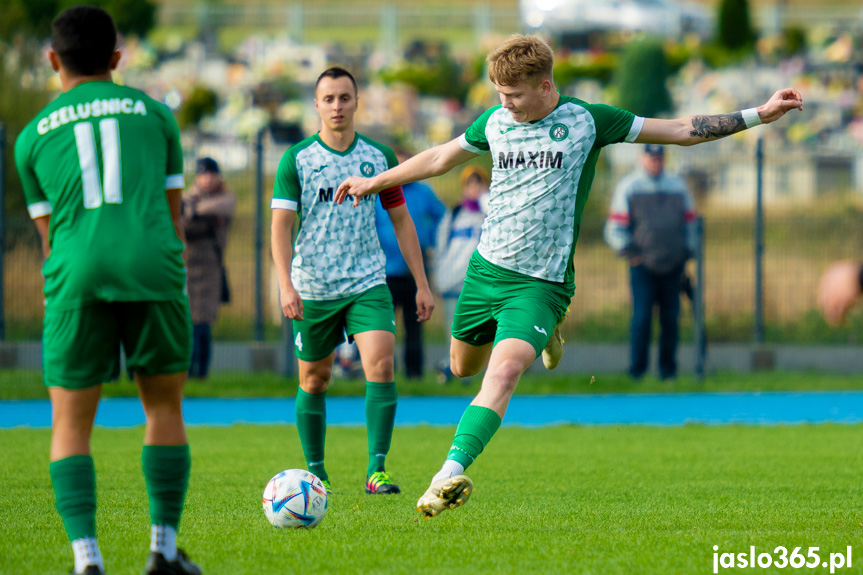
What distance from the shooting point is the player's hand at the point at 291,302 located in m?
6.30

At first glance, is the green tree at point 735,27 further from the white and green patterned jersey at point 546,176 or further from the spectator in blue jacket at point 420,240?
the white and green patterned jersey at point 546,176

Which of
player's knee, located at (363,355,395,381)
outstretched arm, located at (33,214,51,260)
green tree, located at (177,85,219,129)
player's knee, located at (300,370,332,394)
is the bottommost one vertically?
player's knee, located at (300,370,332,394)

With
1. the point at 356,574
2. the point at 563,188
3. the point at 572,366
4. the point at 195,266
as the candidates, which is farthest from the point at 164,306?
the point at 572,366

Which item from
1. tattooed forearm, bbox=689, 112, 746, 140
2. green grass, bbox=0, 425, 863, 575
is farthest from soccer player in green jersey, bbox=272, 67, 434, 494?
tattooed forearm, bbox=689, 112, 746, 140

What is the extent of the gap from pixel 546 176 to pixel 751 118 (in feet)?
3.29

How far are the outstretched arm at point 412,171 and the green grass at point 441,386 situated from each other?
22.6ft

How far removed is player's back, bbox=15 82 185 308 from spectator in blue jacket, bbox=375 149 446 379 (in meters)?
7.23

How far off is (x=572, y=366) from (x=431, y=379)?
85.7 inches

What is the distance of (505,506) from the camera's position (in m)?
5.83

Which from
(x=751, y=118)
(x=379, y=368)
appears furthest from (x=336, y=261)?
(x=751, y=118)

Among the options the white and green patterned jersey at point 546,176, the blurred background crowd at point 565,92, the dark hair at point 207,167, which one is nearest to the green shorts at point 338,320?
the white and green patterned jersey at point 546,176

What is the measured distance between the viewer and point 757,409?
448 inches

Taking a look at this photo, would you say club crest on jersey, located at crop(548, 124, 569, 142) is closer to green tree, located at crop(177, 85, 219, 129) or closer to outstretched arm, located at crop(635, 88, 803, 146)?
outstretched arm, located at crop(635, 88, 803, 146)

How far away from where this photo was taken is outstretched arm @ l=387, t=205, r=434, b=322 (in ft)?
21.6
